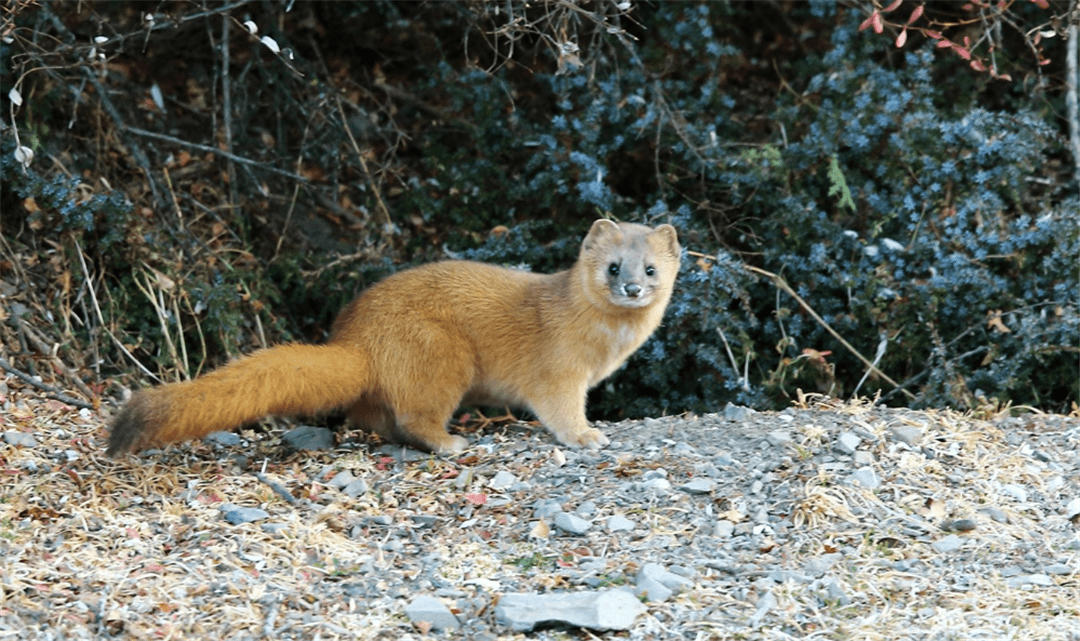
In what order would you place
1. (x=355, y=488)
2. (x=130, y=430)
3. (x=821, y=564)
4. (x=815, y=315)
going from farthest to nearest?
(x=815, y=315) → (x=355, y=488) → (x=130, y=430) → (x=821, y=564)

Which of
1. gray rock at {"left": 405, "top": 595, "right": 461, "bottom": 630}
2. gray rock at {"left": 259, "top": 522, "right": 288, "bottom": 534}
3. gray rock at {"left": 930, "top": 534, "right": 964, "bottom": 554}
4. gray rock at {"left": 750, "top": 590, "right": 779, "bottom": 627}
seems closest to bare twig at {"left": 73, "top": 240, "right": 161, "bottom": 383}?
gray rock at {"left": 259, "top": 522, "right": 288, "bottom": 534}

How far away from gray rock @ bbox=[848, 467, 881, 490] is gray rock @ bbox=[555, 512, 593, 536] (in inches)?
36.3

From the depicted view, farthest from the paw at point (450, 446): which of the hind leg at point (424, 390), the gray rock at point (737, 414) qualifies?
the gray rock at point (737, 414)

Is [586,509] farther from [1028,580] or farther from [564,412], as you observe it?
[1028,580]

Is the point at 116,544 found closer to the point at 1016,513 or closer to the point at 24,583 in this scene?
the point at 24,583

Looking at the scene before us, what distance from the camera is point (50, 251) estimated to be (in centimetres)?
541

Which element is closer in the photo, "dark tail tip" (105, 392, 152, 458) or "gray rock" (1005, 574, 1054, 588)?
"gray rock" (1005, 574, 1054, 588)

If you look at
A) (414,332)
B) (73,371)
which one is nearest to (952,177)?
(414,332)

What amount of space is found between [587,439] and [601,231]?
90 cm

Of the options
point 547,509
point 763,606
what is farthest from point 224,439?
point 763,606

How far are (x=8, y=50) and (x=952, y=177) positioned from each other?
451 centimetres

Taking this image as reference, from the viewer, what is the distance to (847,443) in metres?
4.17

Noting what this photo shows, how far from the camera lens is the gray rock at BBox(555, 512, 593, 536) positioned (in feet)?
12.1

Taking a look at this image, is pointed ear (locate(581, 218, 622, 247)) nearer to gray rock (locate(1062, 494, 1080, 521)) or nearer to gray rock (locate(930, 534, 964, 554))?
gray rock (locate(930, 534, 964, 554))
